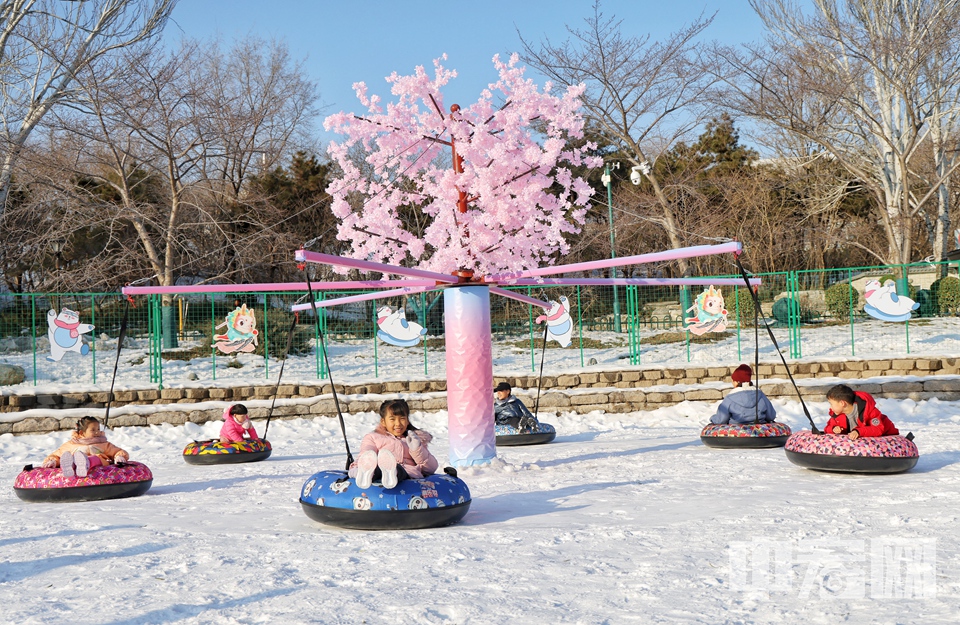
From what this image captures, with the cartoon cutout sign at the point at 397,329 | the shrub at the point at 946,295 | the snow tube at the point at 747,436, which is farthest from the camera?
the shrub at the point at 946,295

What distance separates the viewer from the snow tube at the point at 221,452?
Result: 13734 millimetres

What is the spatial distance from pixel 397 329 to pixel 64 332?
7157mm

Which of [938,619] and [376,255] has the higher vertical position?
[376,255]

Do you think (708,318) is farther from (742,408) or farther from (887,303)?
(742,408)

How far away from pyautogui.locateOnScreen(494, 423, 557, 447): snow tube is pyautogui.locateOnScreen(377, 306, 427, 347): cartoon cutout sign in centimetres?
675

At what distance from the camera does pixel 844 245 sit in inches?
1500

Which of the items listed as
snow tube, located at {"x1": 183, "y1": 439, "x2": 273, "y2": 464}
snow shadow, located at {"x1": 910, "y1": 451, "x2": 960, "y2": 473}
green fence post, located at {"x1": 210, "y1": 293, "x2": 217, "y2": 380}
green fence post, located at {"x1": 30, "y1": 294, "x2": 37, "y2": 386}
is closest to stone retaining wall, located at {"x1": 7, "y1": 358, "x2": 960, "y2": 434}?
green fence post, located at {"x1": 30, "y1": 294, "x2": 37, "y2": 386}

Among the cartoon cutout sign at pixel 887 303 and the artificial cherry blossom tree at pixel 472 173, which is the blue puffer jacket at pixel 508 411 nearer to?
the artificial cherry blossom tree at pixel 472 173

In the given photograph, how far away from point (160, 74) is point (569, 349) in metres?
12.9

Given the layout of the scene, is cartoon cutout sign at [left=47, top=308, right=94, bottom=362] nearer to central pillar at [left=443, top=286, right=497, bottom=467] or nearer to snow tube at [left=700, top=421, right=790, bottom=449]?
central pillar at [left=443, top=286, right=497, bottom=467]

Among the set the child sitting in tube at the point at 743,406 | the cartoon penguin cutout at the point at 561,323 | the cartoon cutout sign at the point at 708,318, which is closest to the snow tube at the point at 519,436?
the child sitting in tube at the point at 743,406

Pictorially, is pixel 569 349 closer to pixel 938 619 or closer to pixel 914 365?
pixel 914 365

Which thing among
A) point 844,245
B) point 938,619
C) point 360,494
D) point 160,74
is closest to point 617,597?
point 938,619

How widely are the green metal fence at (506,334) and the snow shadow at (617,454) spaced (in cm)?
627
